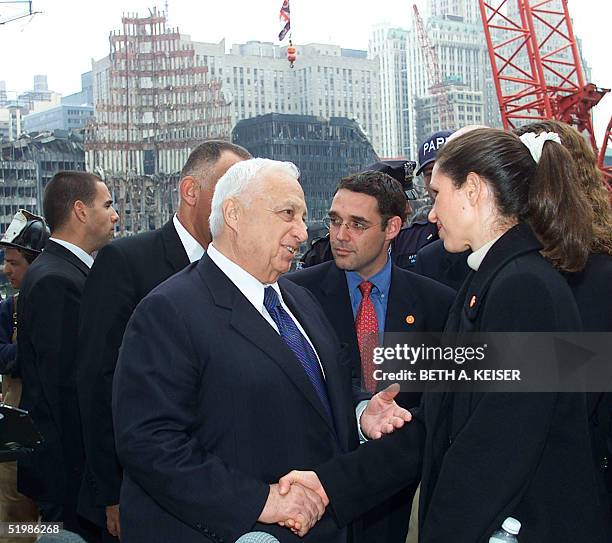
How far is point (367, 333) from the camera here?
2.23m

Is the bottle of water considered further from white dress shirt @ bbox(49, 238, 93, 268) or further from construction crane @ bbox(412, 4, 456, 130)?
construction crane @ bbox(412, 4, 456, 130)

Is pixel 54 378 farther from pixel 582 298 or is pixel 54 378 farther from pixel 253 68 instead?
pixel 253 68

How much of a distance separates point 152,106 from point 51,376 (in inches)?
960

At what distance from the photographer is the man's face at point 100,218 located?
2.67 meters

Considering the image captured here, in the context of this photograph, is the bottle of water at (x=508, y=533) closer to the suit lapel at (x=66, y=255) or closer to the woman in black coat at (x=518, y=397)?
the woman in black coat at (x=518, y=397)

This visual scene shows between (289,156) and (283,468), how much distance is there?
1700cm

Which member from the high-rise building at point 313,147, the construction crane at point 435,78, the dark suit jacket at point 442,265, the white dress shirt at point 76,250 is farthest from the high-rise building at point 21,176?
the construction crane at point 435,78

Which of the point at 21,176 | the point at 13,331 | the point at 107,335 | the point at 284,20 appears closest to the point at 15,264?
the point at 13,331

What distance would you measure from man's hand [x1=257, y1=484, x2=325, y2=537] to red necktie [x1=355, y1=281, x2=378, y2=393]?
728 mm

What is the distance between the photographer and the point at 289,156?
716 inches

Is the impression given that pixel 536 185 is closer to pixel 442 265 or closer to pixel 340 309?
pixel 340 309

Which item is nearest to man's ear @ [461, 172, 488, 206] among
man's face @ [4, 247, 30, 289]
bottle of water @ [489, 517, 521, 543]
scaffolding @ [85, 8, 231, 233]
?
bottle of water @ [489, 517, 521, 543]

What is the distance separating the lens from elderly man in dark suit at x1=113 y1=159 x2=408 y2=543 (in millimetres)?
1359

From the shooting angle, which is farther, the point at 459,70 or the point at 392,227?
the point at 459,70
